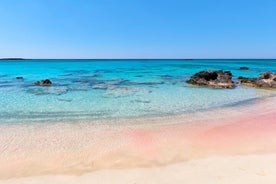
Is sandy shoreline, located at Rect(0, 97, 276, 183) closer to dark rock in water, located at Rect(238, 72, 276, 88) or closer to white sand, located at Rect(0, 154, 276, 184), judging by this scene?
white sand, located at Rect(0, 154, 276, 184)

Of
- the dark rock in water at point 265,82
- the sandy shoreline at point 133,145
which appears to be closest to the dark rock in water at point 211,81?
the dark rock in water at point 265,82

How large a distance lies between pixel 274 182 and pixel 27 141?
6.41 m

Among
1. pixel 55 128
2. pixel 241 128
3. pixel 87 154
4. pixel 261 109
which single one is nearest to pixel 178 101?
pixel 261 109

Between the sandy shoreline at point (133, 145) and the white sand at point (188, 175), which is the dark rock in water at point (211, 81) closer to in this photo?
the sandy shoreline at point (133, 145)

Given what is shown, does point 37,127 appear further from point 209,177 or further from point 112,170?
point 209,177

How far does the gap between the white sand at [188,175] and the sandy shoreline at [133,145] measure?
0.14 ft

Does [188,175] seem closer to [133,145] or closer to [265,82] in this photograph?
[133,145]

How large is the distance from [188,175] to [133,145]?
2.15m

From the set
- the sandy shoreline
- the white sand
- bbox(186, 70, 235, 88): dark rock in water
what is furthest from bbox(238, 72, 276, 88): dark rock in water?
the white sand

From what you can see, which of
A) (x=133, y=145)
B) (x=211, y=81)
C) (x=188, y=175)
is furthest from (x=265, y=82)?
(x=188, y=175)

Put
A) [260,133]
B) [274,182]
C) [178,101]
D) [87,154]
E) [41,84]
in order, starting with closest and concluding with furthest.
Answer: [274,182] < [87,154] < [260,133] < [178,101] < [41,84]

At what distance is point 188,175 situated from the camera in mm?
4805

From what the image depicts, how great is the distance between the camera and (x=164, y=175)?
482 cm

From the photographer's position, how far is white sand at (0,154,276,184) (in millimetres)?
4582
